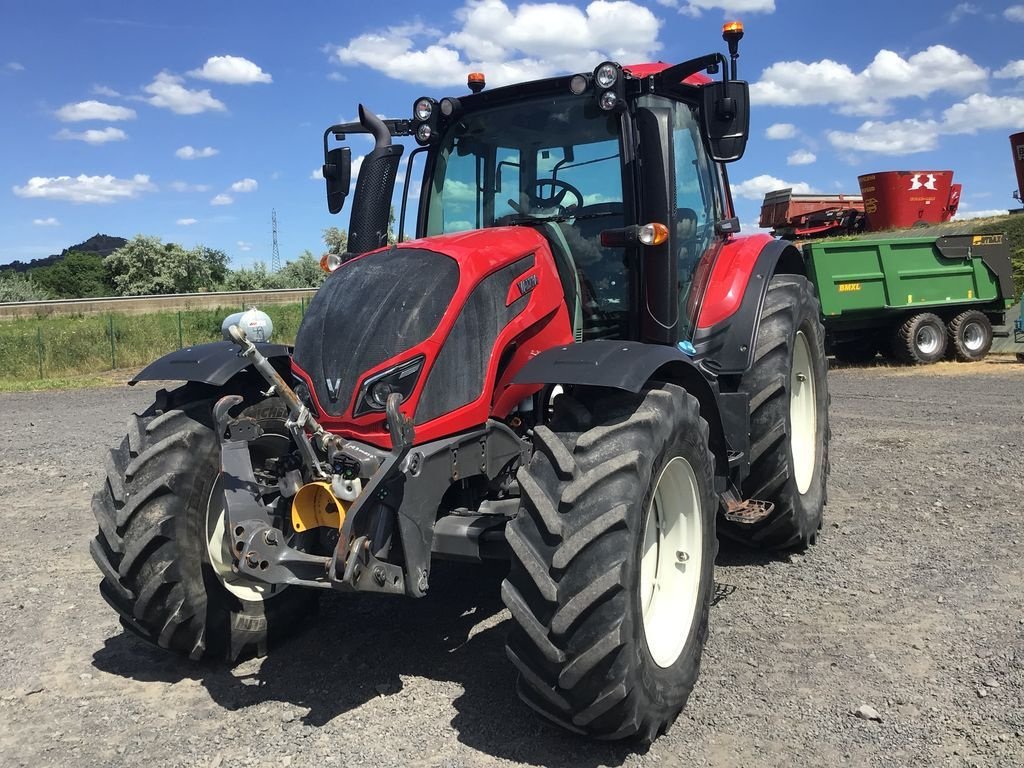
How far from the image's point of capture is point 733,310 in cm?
488

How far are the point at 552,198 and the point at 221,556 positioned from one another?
2354mm

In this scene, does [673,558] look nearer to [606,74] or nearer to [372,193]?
[606,74]

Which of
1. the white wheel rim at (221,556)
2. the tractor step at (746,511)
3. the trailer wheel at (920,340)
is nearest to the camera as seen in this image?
the white wheel rim at (221,556)

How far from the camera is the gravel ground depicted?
3.10 m

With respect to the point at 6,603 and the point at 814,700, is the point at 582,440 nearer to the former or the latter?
the point at 814,700

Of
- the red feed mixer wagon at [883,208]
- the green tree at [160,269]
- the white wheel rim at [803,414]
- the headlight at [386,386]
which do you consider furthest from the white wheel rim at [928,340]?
the green tree at [160,269]

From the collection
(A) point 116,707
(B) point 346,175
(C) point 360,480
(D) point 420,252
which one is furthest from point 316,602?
(B) point 346,175

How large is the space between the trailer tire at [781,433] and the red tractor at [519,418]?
18 mm

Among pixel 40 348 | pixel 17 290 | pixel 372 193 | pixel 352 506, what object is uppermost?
pixel 17 290

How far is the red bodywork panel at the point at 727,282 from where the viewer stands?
4887 millimetres

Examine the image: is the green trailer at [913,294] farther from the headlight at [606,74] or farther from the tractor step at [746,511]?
the headlight at [606,74]

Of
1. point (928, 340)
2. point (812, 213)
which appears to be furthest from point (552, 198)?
point (812, 213)

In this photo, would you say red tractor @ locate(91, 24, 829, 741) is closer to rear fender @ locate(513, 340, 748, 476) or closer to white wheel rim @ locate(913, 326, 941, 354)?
rear fender @ locate(513, 340, 748, 476)

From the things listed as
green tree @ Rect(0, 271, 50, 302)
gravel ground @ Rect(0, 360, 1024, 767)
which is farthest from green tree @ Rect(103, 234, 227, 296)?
gravel ground @ Rect(0, 360, 1024, 767)
